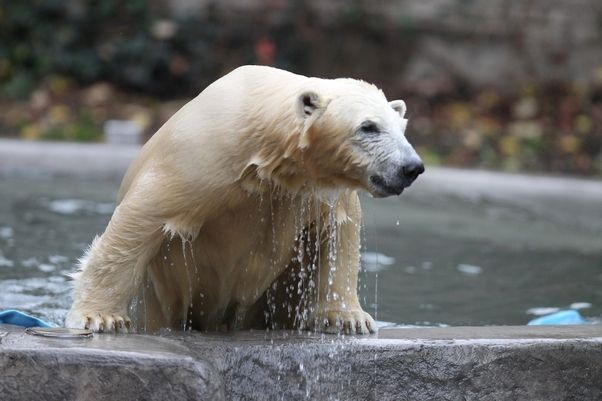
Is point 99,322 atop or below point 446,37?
below

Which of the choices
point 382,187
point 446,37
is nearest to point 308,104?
point 382,187

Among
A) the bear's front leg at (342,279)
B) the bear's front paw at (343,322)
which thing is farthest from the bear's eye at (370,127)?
the bear's front paw at (343,322)

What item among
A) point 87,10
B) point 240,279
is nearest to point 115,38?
point 87,10

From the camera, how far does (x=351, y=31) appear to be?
35.1 ft

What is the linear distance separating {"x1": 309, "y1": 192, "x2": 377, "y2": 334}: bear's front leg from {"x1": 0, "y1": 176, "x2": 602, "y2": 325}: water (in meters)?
1.00

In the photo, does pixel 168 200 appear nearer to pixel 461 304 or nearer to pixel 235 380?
pixel 235 380

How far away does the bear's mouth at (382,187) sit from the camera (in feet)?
9.52

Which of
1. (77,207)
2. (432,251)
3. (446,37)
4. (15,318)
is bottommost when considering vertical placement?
(15,318)

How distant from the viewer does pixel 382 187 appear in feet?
9.57

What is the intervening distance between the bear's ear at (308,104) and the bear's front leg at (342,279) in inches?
16.9

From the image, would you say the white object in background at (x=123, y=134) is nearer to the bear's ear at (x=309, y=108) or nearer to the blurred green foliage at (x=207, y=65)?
the blurred green foliage at (x=207, y=65)

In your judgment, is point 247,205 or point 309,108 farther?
point 247,205

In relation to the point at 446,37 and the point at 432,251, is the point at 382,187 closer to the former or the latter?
the point at 432,251

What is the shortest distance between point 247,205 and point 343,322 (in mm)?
507
